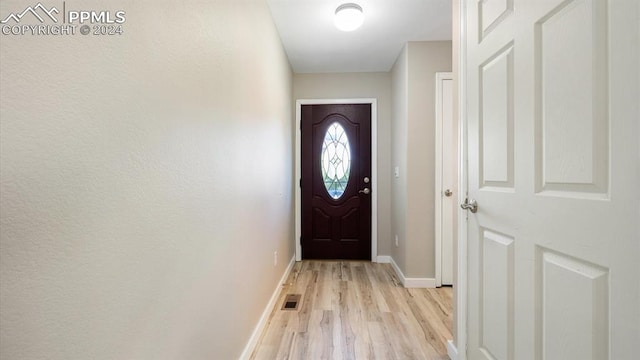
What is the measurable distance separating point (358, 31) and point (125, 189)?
100 inches

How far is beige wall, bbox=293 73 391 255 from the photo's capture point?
12.2 feet

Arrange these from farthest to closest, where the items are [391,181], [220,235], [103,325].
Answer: [391,181], [220,235], [103,325]

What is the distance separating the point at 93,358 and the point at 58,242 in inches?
11.0

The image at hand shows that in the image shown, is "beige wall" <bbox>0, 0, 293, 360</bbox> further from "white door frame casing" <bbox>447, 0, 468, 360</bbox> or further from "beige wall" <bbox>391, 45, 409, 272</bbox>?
"beige wall" <bbox>391, 45, 409, 272</bbox>

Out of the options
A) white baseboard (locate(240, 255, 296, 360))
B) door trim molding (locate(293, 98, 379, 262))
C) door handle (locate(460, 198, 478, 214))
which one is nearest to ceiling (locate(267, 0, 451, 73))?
door trim molding (locate(293, 98, 379, 262))

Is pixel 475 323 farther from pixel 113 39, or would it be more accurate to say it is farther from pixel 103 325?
pixel 113 39

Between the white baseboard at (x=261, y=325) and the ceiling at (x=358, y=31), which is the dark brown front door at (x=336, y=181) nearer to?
the ceiling at (x=358, y=31)

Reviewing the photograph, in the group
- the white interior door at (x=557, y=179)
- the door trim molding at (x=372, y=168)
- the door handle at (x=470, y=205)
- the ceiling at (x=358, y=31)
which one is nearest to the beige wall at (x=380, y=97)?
the door trim molding at (x=372, y=168)

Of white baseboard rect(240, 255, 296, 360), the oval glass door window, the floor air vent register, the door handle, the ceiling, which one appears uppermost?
the ceiling

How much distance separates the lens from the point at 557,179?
36.8 inches

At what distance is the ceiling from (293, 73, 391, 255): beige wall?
0.17m

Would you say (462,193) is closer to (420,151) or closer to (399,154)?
(420,151)

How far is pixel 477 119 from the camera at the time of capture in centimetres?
142

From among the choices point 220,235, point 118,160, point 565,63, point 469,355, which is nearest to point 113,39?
point 118,160
